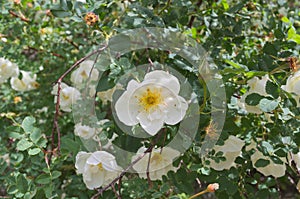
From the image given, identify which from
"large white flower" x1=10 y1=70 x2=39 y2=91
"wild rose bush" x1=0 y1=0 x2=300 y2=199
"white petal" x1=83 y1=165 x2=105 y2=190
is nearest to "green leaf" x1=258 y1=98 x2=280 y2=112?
"wild rose bush" x1=0 y1=0 x2=300 y2=199

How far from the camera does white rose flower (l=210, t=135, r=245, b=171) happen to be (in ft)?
3.96

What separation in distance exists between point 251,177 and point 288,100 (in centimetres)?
35

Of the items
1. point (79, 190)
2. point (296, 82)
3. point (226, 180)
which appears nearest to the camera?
point (296, 82)

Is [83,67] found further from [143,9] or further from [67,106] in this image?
[143,9]

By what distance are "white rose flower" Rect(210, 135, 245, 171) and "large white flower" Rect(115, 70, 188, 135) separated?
24 cm

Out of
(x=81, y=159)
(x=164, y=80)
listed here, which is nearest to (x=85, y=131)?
(x=81, y=159)

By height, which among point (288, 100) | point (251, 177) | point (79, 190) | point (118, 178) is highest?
point (288, 100)

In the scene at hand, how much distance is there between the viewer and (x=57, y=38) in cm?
180

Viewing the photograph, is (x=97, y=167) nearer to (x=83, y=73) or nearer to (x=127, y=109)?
(x=127, y=109)

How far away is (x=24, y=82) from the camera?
70.6 inches

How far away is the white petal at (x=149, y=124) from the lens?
100cm

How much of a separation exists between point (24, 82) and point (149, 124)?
0.92m

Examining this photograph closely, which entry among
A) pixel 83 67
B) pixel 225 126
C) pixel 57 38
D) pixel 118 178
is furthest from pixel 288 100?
pixel 57 38

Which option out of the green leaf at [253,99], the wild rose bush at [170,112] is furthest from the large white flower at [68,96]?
the green leaf at [253,99]
